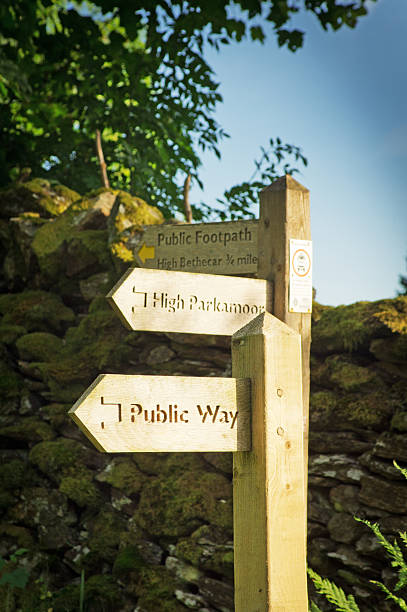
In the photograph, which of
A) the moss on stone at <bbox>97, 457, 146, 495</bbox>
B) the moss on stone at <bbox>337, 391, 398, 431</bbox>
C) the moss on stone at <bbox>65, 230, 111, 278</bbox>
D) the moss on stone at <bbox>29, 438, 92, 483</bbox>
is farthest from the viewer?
the moss on stone at <bbox>65, 230, 111, 278</bbox>

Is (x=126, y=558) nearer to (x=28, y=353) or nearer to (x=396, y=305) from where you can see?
(x=28, y=353)

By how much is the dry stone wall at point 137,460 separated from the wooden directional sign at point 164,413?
2191 mm

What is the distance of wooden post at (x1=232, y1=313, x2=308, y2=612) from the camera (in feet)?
7.29

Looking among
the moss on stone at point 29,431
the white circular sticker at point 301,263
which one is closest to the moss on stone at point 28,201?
Result: the moss on stone at point 29,431

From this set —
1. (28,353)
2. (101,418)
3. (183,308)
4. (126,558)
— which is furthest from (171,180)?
(101,418)

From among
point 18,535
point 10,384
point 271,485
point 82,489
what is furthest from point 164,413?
point 10,384

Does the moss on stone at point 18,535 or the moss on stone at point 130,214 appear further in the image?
the moss on stone at point 130,214

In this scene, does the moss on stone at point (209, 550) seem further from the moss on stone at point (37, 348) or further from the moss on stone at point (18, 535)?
the moss on stone at point (37, 348)

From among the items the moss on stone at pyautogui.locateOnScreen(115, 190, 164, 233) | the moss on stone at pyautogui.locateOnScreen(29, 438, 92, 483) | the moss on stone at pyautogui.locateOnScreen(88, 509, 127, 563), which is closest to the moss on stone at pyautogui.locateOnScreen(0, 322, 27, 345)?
the moss on stone at pyautogui.locateOnScreen(29, 438, 92, 483)

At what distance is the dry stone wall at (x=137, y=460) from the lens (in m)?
4.18

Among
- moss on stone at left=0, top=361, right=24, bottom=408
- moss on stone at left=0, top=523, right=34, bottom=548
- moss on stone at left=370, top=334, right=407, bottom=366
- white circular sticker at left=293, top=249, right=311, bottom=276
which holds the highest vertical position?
white circular sticker at left=293, top=249, right=311, bottom=276

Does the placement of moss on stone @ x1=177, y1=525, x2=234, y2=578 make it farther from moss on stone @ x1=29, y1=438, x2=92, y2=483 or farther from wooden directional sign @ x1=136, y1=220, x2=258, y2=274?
wooden directional sign @ x1=136, y1=220, x2=258, y2=274

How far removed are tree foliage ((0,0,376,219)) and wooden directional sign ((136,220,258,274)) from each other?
3.74m

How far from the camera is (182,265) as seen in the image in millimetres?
4137
